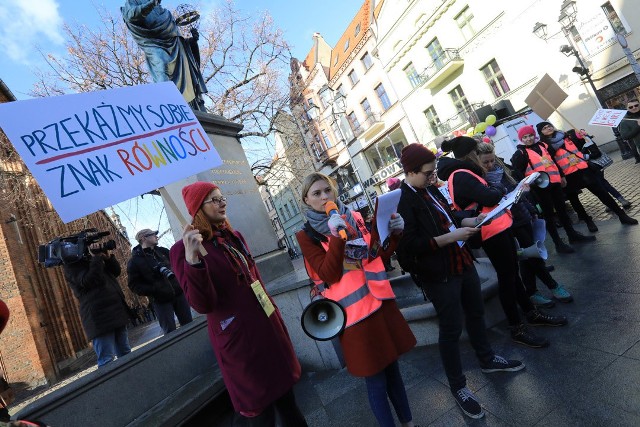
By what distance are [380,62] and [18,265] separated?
2555cm

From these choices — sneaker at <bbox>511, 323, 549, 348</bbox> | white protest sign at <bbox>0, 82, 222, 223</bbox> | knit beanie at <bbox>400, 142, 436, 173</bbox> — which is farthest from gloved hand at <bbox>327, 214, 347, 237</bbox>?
sneaker at <bbox>511, 323, 549, 348</bbox>

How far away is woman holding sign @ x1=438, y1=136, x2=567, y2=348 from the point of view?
263 centimetres

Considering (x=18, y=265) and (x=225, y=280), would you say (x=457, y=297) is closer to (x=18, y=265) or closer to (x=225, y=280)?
(x=225, y=280)

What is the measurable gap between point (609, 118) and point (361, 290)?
674 centimetres

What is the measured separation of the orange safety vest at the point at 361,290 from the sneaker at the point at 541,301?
6.76ft

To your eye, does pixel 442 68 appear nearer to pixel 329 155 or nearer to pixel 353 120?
pixel 353 120

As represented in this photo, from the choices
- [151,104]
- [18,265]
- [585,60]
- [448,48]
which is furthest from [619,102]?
[18,265]

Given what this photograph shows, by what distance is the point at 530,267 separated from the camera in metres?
3.36

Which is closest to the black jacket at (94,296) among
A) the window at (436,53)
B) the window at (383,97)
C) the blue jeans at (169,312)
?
the blue jeans at (169,312)

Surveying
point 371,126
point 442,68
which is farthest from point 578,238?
point 371,126

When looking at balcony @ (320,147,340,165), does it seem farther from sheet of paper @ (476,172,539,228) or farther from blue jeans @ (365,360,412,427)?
blue jeans @ (365,360,412,427)

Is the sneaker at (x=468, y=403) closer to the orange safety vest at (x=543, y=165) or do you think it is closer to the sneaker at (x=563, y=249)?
the sneaker at (x=563, y=249)

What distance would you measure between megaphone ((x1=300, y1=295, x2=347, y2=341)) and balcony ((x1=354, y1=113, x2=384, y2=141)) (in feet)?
92.8

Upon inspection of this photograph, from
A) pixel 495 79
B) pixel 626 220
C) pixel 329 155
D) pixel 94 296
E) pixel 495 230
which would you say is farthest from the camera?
pixel 329 155
